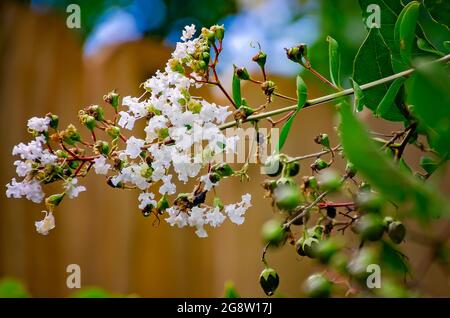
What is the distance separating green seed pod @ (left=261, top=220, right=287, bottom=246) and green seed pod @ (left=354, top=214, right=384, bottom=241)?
8 cm

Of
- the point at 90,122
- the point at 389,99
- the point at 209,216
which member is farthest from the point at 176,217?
the point at 389,99

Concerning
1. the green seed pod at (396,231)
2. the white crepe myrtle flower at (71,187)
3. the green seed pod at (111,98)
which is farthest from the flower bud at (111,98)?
the green seed pod at (396,231)

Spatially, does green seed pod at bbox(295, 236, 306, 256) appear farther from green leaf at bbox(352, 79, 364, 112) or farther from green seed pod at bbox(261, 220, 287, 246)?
green leaf at bbox(352, 79, 364, 112)

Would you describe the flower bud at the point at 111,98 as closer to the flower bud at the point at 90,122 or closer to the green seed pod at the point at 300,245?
the flower bud at the point at 90,122

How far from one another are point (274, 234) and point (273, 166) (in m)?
0.08

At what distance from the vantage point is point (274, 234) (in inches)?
23.0

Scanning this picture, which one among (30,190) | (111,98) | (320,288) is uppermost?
(111,98)

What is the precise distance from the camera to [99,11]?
3.39 m

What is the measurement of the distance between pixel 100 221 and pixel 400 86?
203 cm

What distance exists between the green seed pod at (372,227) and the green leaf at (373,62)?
0.19 m

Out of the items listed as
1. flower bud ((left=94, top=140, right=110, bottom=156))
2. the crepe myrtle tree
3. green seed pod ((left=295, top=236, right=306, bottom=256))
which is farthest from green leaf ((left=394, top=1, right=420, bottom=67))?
flower bud ((left=94, top=140, right=110, bottom=156))

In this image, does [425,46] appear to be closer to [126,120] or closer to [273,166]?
[273,166]

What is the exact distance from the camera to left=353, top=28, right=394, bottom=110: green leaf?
69 centimetres

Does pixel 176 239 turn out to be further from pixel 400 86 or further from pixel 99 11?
pixel 400 86
